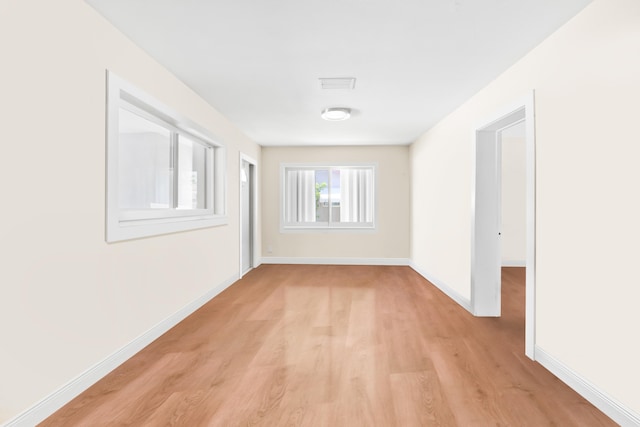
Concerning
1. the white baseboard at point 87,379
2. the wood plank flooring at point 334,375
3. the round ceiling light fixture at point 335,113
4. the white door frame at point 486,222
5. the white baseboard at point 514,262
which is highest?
the round ceiling light fixture at point 335,113

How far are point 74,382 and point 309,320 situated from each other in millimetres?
2102

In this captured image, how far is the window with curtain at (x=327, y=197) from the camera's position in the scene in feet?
24.5

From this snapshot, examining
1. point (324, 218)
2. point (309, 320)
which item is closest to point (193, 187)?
point (309, 320)

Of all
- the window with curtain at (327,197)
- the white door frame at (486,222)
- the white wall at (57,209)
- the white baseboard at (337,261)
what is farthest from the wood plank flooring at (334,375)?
the window with curtain at (327,197)

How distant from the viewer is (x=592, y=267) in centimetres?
213

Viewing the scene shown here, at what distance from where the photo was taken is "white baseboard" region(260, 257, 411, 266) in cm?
732

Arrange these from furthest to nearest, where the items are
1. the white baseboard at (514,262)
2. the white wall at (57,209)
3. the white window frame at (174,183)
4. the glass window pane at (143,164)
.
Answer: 1. the white baseboard at (514,262)
2. the glass window pane at (143,164)
3. the white window frame at (174,183)
4. the white wall at (57,209)

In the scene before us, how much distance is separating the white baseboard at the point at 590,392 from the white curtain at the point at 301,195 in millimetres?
5312

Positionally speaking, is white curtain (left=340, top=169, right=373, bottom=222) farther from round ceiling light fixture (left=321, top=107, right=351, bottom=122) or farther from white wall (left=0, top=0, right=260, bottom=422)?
white wall (left=0, top=0, right=260, bottom=422)

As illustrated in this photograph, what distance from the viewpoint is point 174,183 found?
383 centimetres

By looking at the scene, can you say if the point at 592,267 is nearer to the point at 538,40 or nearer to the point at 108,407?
the point at 538,40

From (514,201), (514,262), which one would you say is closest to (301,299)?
(514,262)

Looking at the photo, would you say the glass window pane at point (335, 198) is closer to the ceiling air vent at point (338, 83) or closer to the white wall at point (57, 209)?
the ceiling air vent at point (338, 83)

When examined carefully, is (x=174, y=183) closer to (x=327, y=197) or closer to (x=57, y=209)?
(x=57, y=209)
